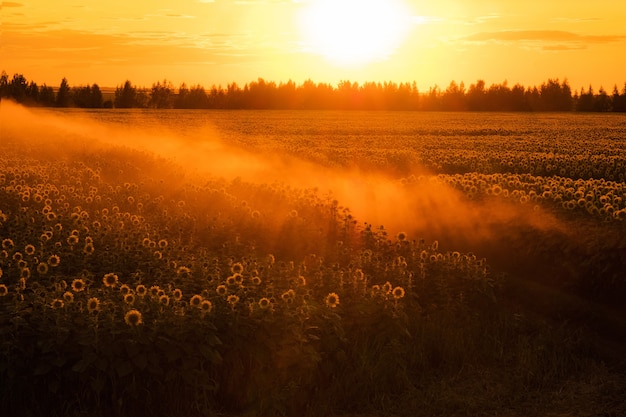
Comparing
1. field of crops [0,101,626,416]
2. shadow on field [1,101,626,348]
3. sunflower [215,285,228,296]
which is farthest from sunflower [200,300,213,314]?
shadow on field [1,101,626,348]

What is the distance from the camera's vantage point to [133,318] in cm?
717

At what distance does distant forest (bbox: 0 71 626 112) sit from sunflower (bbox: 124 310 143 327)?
10675 centimetres

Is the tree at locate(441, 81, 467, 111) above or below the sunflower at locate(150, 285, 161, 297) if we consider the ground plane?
above

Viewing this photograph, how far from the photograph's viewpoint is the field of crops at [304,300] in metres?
7.08

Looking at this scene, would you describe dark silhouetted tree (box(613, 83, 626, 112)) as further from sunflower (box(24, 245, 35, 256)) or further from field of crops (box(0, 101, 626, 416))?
sunflower (box(24, 245, 35, 256))

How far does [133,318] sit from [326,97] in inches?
4556

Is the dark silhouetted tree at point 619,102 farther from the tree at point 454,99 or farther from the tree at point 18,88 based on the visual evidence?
the tree at point 18,88

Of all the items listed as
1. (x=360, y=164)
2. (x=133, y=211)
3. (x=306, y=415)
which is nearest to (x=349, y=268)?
(x=306, y=415)

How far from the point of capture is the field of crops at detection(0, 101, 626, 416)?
7.08m

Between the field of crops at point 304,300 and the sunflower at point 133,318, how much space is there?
0.01 m

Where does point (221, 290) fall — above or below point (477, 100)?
below

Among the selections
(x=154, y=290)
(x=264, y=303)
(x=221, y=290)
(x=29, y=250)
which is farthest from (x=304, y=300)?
(x=29, y=250)

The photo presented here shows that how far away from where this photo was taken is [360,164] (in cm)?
3038

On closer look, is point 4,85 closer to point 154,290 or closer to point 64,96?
point 64,96
